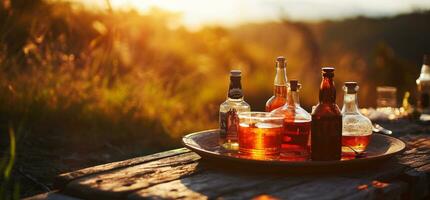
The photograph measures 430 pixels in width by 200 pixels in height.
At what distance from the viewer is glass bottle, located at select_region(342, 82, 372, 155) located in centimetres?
265

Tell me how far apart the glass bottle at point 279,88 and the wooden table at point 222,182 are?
45cm

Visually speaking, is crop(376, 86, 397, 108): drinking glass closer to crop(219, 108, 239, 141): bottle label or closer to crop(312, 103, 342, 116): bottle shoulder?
crop(219, 108, 239, 141): bottle label

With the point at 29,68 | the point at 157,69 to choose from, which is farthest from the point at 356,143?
the point at 157,69

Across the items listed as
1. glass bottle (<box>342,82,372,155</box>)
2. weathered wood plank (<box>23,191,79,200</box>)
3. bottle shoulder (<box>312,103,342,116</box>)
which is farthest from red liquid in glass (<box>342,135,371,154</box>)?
weathered wood plank (<box>23,191,79,200</box>)

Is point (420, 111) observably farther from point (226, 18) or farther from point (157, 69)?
point (226, 18)

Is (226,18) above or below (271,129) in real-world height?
above

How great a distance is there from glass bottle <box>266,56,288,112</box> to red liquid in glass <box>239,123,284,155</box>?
1.14 ft

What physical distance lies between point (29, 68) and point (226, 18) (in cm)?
685

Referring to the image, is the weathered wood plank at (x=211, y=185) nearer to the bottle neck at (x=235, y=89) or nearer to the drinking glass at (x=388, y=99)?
the bottle neck at (x=235, y=89)

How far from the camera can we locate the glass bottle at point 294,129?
2576mm

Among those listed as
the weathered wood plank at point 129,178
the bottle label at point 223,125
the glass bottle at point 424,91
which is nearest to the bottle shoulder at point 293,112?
the bottle label at point 223,125

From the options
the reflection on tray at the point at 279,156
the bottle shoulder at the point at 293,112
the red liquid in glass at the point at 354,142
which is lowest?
the reflection on tray at the point at 279,156

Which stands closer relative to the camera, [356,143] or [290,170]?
[290,170]

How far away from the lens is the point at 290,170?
2.41 meters
